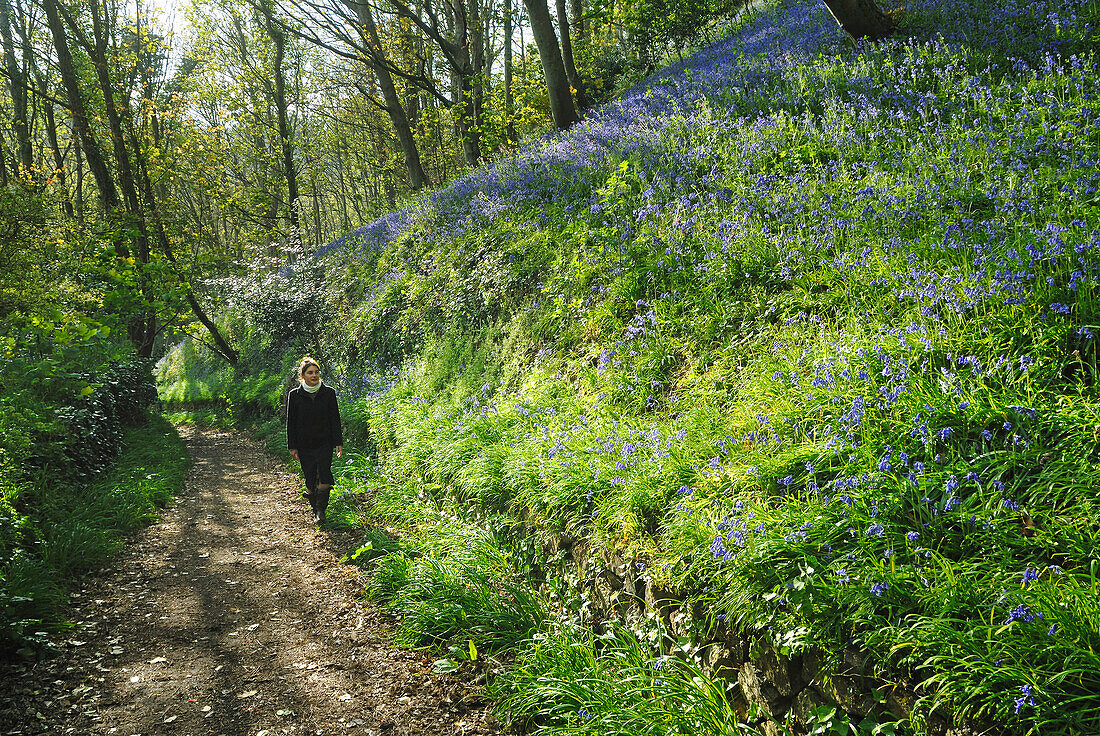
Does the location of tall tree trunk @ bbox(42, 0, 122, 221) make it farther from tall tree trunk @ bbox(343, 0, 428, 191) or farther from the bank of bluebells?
the bank of bluebells

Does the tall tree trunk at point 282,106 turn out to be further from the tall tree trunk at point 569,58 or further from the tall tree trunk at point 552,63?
the tall tree trunk at point 552,63

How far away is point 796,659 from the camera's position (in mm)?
2795

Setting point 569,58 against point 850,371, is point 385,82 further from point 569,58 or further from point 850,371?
point 850,371

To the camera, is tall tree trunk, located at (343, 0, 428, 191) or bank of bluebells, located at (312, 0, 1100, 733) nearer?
bank of bluebells, located at (312, 0, 1100, 733)

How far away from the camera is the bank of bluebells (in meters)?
2.50

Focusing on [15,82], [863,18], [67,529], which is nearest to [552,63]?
[863,18]

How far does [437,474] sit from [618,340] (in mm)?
2436

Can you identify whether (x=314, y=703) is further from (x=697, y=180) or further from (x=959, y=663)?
(x=697, y=180)

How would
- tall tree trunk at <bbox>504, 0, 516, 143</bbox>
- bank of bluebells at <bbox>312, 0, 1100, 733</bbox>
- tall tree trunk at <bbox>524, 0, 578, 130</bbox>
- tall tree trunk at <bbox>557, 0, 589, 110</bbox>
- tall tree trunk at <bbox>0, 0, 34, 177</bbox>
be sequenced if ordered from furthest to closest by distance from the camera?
tall tree trunk at <bbox>0, 0, 34, 177</bbox>, tall tree trunk at <bbox>504, 0, 516, 143</bbox>, tall tree trunk at <bbox>557, 0, 589, 110</bbox>, tall tree trunk at <bbox>524, 0, 578, 130</bbox>, bank of bluebells at <bbox>312, 0, 1100, 733</bbox>

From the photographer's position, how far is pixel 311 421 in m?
7.54

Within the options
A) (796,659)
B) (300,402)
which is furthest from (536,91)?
(796,659)

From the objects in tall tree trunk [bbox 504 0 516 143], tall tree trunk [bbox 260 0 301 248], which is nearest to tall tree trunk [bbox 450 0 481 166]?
tall tree trunk [bbox 504 0 516 143]

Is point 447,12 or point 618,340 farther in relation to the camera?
point 447,12

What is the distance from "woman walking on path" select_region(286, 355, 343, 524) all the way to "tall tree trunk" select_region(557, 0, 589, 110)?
29.6 feet
